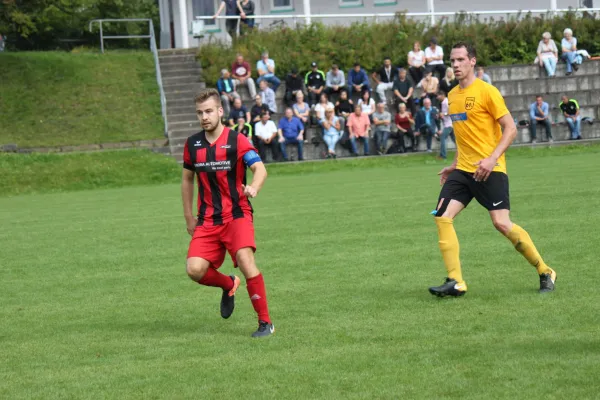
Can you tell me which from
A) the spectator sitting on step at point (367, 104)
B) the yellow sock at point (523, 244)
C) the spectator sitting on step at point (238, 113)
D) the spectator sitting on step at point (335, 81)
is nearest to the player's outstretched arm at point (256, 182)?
the yellow sock at point (523, 244)

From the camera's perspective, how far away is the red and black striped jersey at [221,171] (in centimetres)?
768

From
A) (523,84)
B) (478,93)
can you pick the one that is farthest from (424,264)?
(523,84)

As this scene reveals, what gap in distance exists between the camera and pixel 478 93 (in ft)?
28.1

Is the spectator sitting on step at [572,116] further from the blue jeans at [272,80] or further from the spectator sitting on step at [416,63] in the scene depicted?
the blue jeans at [272,80]

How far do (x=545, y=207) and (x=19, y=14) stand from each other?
20441 mm

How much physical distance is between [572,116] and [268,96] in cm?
883

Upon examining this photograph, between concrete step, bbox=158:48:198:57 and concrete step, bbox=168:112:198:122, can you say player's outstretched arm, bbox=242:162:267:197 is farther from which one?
concrete step, bbox=158:48:198:57

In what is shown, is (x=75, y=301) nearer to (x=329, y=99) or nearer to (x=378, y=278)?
(x=378, y=278)

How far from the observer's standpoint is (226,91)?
2850 centimetres

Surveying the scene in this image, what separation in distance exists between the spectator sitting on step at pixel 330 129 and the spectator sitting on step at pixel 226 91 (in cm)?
257

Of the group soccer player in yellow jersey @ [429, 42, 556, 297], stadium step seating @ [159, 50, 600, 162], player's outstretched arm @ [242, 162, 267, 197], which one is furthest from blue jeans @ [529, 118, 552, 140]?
player's outstretched arm @ [242, 162, 267, 197]

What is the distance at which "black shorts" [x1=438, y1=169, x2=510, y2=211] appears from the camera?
28.1ft

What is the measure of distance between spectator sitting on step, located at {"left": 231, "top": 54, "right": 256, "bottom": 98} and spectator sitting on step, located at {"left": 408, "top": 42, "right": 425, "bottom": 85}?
15.5 feet

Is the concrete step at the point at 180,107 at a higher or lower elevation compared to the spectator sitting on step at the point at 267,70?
lower
